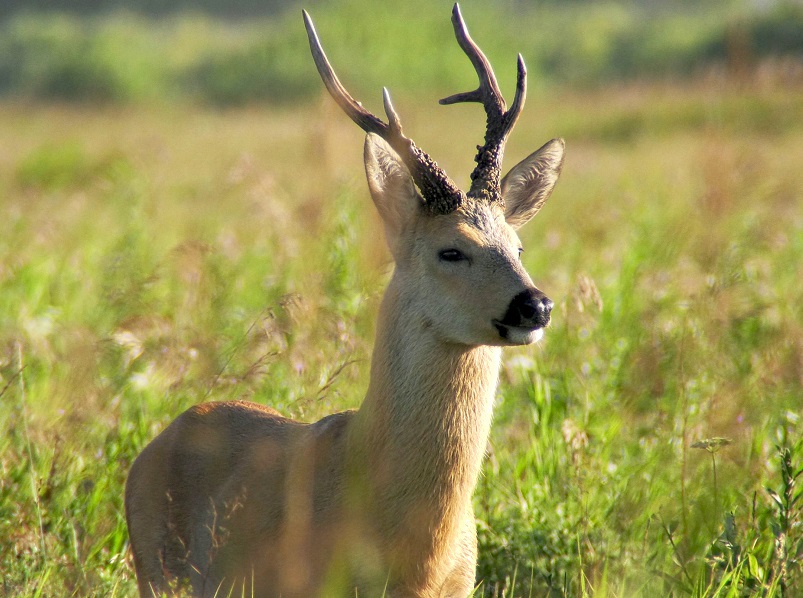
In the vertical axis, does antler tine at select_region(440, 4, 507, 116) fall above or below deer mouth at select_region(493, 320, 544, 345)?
above

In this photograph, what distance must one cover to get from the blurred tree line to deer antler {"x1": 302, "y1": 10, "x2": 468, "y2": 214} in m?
24.5

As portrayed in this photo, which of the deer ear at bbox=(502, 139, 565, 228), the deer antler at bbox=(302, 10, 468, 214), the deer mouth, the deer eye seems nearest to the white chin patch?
the deer mouth

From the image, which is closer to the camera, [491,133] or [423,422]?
[423,422]

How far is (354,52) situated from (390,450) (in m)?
34.9

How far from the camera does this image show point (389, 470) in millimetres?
3727

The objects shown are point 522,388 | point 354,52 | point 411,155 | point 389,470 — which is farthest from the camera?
point 354,52

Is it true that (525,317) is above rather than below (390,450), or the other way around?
above

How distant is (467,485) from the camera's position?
3.77 m

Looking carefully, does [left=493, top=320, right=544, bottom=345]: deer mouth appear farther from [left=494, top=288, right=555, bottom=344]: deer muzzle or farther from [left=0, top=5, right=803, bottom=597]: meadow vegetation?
[left=0, top=5, right=803, bottom=597]: meadow vegetation

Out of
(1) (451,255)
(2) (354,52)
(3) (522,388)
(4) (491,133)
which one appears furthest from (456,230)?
(2) (354,52)

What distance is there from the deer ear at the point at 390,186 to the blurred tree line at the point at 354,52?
80.6ft

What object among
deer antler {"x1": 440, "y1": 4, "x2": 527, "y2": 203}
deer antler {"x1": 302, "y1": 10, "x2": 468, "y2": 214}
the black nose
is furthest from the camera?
deer antler {"x1": 440, "y1": 4, "x2": 527, "y2": 203}

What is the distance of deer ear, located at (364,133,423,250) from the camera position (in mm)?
3928

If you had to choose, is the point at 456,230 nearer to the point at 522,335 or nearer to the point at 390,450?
the point at 522,335
